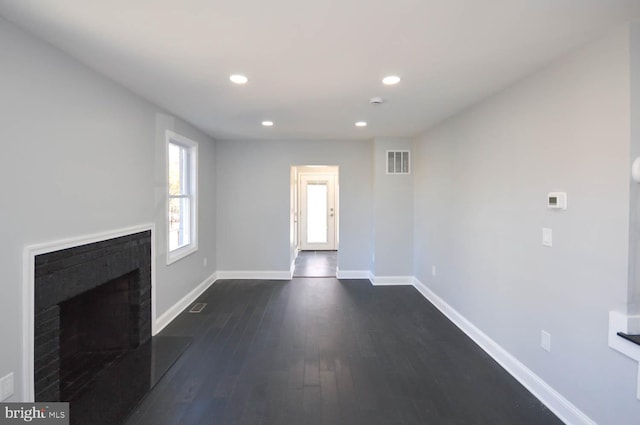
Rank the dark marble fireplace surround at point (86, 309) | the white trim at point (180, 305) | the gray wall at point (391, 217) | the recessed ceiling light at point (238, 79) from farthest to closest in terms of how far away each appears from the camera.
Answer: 1. the gray wall at point (391, 217)
2. the white trim at point (180, 305)
3. the recessed ceiling light at point (238, 79)
4. the dark marble fireplace surround at point (86, 309)

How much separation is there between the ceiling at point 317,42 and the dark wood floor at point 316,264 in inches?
142

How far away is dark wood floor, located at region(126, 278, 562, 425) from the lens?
2.11 metres

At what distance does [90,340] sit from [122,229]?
1.12 meters

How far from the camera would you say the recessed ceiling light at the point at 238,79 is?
248cm

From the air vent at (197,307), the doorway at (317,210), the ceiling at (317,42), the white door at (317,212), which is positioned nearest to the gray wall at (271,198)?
the air vent at (197,307)

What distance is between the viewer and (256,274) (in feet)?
18.1

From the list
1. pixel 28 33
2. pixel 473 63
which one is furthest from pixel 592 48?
pixel 28 33

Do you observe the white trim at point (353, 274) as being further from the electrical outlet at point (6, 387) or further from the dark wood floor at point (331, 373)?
the electrical outlet at point (6, 387)

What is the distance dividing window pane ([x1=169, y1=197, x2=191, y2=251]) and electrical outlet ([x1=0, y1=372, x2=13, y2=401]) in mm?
2139

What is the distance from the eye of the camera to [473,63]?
87.4 inches

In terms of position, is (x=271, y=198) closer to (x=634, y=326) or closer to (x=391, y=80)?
(x=391, y=80)

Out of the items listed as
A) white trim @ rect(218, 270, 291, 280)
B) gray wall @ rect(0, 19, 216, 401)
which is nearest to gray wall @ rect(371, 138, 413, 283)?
white trim @ rect(218, 270, 291, 280)

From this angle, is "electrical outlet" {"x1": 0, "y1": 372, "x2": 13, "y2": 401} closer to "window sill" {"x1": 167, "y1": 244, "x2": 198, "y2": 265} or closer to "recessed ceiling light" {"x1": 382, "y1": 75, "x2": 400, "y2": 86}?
"window sill" {"x1": 167, "y1": 244, "x2": 198, "y2": 265}

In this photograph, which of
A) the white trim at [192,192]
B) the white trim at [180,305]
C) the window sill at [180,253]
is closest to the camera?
the white trim at [180,305]
